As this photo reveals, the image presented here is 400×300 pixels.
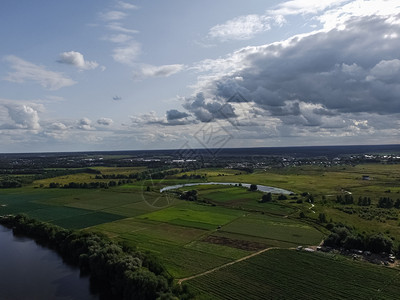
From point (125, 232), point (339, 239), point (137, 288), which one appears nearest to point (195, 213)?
point (125, 232)

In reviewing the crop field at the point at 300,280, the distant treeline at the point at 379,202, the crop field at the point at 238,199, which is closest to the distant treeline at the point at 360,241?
the crop field at the point at 300,280

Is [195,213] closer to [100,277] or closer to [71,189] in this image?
[100,277]

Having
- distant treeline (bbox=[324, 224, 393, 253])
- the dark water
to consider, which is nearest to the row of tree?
distant treeline (bbox=[324, 224, 393, 253])

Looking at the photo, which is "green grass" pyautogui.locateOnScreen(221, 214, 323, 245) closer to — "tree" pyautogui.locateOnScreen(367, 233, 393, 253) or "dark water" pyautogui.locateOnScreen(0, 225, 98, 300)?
"tree" pyautogui.locateOnScreen(367, 233, 393, 253)

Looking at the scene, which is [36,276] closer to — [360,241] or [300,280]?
[300,280]

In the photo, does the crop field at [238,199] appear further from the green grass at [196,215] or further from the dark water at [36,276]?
the dark water at [36,276]

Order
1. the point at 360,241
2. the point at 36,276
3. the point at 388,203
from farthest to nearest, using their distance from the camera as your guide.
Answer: the point at 388,203, the point at 360,241, the point at 36,276

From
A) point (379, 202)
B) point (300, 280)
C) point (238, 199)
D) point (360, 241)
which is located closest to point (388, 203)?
point (379, 202)
